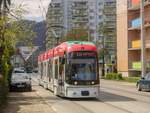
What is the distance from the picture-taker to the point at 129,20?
7838 cm

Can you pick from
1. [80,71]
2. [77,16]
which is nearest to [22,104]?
[80,71]

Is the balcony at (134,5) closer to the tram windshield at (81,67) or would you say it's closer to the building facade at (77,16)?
the building facade at (77,16)

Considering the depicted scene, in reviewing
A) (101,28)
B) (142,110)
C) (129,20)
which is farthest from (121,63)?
(142,110)

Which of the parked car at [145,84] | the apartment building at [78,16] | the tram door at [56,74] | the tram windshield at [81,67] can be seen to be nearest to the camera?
the tram windshield at [81,67]

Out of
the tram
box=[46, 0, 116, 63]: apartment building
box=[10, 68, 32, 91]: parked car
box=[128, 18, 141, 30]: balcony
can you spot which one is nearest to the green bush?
box=[128, 18, 141, 30]: balcony

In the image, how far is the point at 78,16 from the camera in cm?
11856

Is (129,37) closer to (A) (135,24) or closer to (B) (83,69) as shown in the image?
(A) (135,24)

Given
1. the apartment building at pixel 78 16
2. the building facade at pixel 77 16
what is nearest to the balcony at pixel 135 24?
the building facade at pixel 77 16

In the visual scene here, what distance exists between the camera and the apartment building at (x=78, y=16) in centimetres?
10894

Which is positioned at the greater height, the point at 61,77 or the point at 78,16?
the point at 78,16

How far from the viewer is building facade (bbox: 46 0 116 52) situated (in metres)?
109

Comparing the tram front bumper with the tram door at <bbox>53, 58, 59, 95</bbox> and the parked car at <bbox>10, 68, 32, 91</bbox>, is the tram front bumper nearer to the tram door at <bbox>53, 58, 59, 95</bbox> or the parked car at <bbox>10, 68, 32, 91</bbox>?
the tram door at <bbox>53, 58, 59, 95</bbox>

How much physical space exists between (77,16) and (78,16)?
302cm

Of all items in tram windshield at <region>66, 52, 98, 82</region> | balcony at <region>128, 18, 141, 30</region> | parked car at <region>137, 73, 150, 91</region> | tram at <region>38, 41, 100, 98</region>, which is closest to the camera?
tram at <region>38, 41, 100, 98</region>
